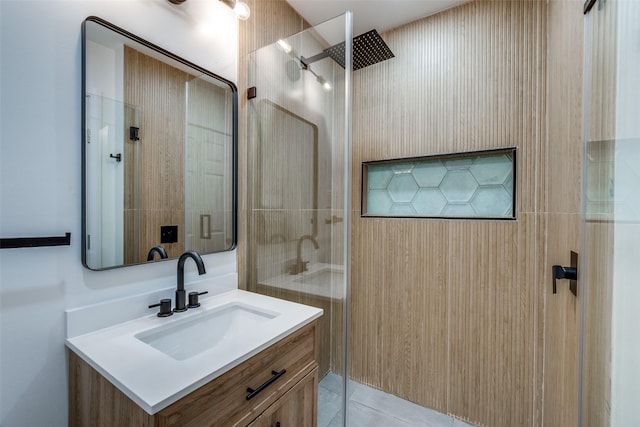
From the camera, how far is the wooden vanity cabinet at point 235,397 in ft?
2.22

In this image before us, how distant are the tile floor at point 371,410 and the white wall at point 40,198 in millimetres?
1061

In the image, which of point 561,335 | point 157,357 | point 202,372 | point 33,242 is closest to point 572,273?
point 561,335

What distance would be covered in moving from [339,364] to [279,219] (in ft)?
2.72

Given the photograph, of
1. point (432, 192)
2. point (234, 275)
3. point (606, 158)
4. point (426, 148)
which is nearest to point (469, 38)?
point (426, 148)

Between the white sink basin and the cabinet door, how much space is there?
0.28m

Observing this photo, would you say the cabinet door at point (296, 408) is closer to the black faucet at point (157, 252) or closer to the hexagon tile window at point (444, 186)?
the black faucet at point (157, 252)

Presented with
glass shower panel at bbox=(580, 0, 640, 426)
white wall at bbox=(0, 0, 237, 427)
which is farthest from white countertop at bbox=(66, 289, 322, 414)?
glass shower panel at bbox=(580, 0, 640, 426)

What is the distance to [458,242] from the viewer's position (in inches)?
64.5

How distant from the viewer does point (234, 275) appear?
1.46 m

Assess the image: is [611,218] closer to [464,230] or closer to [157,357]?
[464,230]


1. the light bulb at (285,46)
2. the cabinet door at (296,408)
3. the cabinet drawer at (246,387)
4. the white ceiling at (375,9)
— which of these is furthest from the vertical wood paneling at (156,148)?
the white ceiling at (375,9)

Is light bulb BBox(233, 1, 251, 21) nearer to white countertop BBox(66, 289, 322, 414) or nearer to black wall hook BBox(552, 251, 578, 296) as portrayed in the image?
white countertop BBox(66, 289, 322, 414)

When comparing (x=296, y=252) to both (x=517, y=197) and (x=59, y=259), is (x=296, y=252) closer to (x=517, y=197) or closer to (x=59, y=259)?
(x=59, y=259)

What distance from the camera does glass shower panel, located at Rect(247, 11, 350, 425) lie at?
4.44 feet
